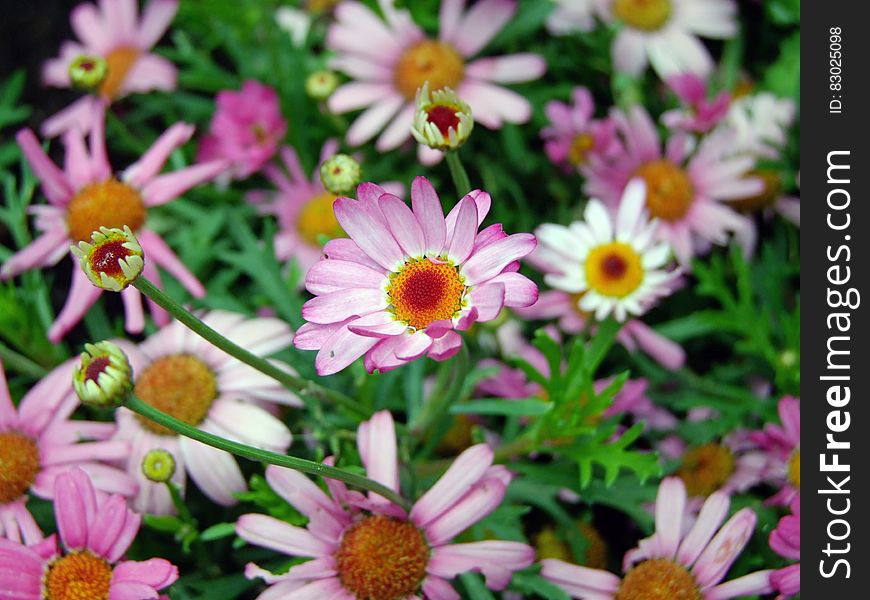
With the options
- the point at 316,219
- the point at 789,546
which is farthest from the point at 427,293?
the point at 316,219

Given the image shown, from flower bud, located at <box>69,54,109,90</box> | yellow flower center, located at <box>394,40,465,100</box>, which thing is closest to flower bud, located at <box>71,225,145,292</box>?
flower bud, located at <box>69,54,109,90</box>

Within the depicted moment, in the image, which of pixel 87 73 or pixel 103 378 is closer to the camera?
pixel 103 378

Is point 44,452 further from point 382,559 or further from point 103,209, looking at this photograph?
point 382,559

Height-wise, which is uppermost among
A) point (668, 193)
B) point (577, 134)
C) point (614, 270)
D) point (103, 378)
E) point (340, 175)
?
point (577, 134)

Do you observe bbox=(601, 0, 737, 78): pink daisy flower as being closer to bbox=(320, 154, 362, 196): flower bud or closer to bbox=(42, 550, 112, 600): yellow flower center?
bbox=(320, 154, 362, 196): flower bud

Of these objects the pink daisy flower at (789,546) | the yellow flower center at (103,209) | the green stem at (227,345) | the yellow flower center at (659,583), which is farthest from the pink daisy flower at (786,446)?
the yellow flower center at (103,209)

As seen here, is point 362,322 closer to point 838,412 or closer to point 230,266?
point 838,412

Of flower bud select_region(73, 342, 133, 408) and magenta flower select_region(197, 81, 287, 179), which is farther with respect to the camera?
magenta flower select_region(197, 81, 287, 179)
